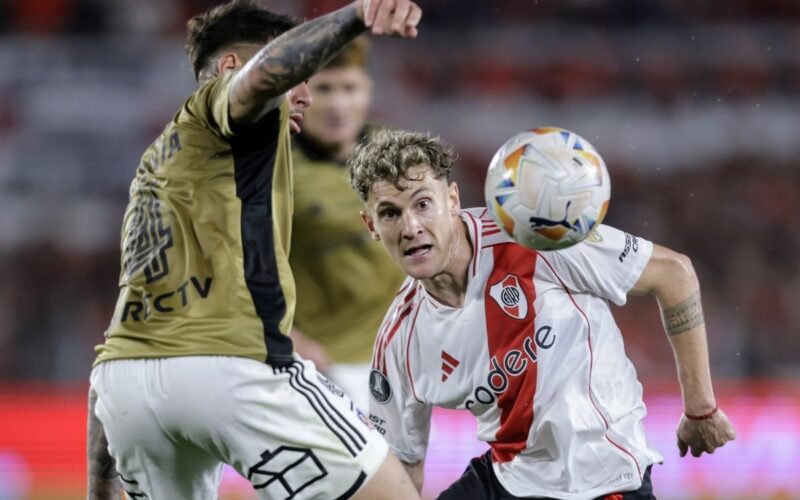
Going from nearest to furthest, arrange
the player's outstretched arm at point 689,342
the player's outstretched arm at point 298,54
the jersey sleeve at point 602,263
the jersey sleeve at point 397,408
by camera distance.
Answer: the player's outstretched arm at point 298,54 < the jersey sleeve at point 602,263 < the player's outstretched arm at point 689,342 < the jersey sleeve at point 397,408

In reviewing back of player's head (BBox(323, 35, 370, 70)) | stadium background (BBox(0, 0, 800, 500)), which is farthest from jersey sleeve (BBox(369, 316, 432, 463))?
stadium background (BBox(0, 0, 800, 500))

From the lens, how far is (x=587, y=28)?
12.5 metres

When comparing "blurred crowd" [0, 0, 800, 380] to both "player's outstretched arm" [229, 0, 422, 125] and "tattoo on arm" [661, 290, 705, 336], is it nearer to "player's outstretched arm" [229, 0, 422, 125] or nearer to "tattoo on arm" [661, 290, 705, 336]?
"tattoo on arm" [661, 290, 705, 336]

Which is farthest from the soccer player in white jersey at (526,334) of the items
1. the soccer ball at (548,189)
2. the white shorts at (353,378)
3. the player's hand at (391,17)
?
the white shorts at (353,378)

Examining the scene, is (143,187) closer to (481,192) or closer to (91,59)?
(481,192)

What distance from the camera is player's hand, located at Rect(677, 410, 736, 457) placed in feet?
12.5

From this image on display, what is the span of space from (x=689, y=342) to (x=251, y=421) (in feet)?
4.84

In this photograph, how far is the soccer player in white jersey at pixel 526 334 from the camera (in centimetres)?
365

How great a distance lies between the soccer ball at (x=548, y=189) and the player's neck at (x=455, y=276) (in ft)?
1.38

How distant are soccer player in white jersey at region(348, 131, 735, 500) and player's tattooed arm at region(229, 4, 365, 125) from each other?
639 millimetres

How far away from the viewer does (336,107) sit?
5098mm

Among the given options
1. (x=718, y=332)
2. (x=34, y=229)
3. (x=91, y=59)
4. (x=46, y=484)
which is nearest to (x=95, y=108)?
(x=91, y=59)

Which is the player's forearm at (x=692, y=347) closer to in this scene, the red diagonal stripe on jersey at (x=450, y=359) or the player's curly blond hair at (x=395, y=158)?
the red diagonal stripe on jersey at (x=450, y=359)

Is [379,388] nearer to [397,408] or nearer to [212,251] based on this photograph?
[397,408]
